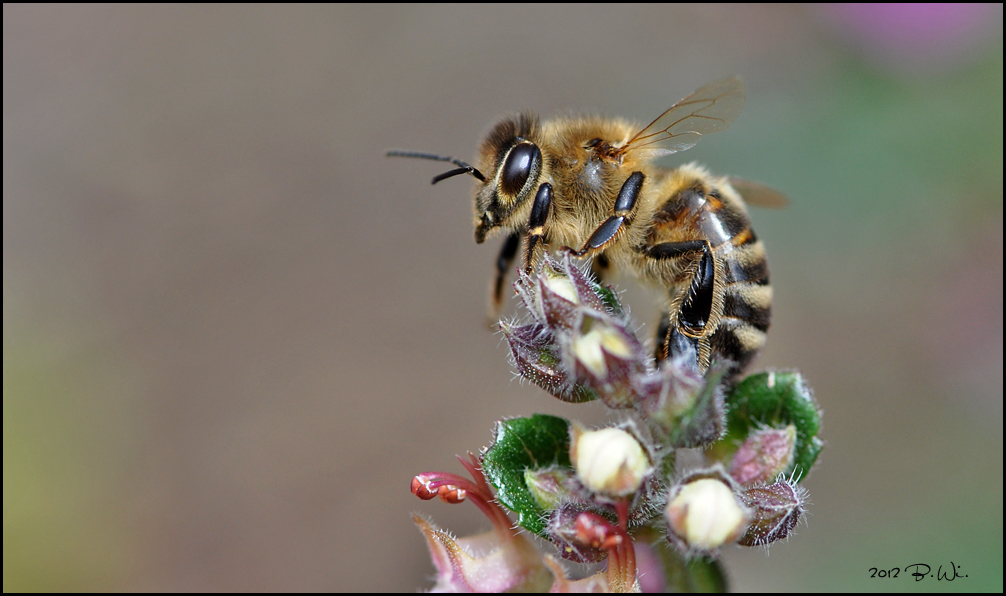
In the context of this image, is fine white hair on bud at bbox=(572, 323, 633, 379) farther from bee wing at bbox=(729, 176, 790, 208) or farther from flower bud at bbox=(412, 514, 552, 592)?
bee wing at bbox=(729, 176, 790, 208)

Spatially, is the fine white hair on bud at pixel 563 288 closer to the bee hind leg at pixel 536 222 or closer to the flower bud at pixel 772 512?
the bee hind leg at pixel 536 222

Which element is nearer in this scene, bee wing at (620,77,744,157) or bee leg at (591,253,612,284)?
bee wing at (620,77,744,157)

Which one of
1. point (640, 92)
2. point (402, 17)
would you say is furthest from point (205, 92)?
point (640, 92)

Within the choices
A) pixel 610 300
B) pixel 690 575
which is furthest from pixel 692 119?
pixel 690 575

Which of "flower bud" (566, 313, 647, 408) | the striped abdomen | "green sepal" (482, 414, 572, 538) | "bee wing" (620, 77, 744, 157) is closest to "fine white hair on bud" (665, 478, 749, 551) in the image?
"flower bud" (566, 313, 647, 408)

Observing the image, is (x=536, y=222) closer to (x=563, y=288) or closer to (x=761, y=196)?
(x=563, y=288)

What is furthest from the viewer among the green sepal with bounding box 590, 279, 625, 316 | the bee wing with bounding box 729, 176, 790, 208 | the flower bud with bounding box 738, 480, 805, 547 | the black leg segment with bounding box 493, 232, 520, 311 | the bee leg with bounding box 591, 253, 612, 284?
the bee wing with bounding box 729, 176, 790, 208

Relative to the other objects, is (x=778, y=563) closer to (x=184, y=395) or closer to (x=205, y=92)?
(x=184, y=395)
